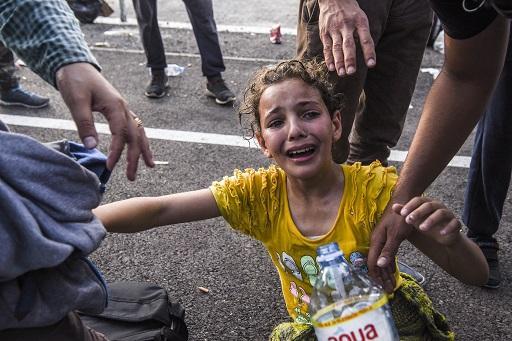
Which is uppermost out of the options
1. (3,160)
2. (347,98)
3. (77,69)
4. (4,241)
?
(77,69)

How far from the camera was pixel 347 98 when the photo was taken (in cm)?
256

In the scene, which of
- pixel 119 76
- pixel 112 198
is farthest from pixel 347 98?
pixel 119 76

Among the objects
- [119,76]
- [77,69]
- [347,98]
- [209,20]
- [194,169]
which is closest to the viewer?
[77,69]

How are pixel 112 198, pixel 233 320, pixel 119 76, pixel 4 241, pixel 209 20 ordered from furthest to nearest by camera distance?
pixel 119 76 < pixel 209 20 < pixel 112 198 < pixel 233 320 < pixel 4 241

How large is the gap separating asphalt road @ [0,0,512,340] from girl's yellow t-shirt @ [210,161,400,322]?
1.83ft

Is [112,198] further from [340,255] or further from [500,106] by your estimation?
[340,255]

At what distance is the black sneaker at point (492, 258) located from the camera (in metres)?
2.85

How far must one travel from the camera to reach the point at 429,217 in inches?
67.2

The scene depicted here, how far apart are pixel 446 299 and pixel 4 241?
81.8 inches

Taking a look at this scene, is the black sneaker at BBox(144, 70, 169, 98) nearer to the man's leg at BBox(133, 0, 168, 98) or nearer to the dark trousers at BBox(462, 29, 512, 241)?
the man's leg at BBox(133, 0, 168, 98)

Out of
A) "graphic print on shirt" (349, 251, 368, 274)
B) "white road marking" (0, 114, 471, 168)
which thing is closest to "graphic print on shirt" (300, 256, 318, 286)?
"graphic print on shirt" (349, 251, 368, 274)

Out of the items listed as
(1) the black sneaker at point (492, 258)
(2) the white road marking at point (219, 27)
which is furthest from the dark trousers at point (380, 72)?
(2) the white road marking at point (219, 27)

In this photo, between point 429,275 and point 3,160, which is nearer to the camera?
point 3,160

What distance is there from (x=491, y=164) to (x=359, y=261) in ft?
3.29
